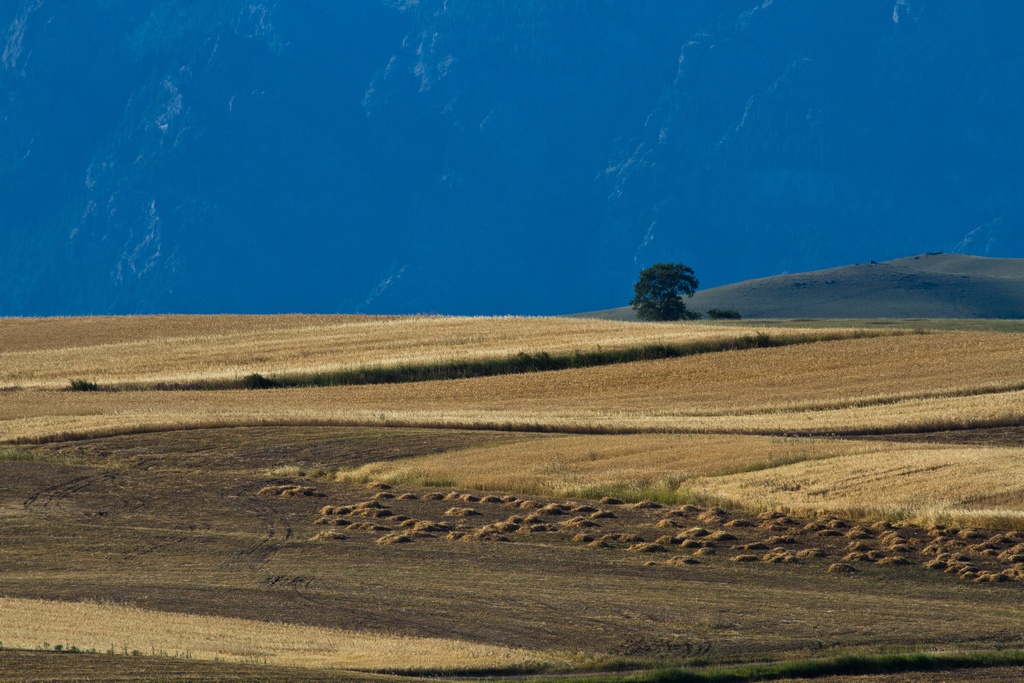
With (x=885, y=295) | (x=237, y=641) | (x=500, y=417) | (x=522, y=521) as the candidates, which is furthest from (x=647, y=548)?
(x=885, y=295)

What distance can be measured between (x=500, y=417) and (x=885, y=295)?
13558 cm

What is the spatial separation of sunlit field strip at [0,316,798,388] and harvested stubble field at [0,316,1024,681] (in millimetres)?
6666

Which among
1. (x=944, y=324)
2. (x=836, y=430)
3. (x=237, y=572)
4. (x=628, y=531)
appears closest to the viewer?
(x=237, y=572)

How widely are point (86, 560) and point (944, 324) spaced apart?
2906 inches

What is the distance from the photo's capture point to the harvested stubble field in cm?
2195

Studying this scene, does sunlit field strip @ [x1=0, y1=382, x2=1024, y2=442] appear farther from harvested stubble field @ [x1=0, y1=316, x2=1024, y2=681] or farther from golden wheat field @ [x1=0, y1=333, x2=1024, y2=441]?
harvested stubble field @ [x1=0, y1=316, x2=1024, y2=681]

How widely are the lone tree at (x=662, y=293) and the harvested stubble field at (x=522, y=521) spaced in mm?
61323

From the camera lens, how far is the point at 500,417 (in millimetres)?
47469

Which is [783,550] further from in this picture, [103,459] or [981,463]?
[103,459]

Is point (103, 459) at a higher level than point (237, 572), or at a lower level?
higher

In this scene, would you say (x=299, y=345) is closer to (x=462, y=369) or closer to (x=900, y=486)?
(x=462, y=369)

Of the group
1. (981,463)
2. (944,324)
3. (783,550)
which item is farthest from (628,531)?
(944,324)

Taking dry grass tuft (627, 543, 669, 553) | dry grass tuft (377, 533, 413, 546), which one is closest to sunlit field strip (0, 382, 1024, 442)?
dry grass tuft (377, 533, 413, 546)

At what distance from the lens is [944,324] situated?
93.2 m
